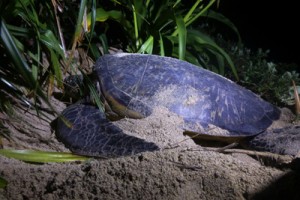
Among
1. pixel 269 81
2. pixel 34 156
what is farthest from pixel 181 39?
pixel 34 156

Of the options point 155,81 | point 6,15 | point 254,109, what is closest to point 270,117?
point 254,109

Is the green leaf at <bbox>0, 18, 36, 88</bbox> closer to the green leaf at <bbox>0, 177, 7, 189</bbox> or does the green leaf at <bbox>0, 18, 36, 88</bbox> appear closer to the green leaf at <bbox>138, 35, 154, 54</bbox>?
the green leaf at <bbox>0, 177, 7, 189</bbox>

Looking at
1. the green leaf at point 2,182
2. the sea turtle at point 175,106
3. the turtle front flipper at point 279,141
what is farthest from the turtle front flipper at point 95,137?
the turtle front flipper at point 279,141

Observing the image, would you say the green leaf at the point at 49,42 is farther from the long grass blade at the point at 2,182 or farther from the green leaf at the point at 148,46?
the green leaf at the point at 148,46

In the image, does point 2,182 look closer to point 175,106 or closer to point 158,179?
point 158,179

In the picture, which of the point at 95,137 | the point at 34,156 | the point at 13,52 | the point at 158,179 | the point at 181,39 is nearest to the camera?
the point at 13,52

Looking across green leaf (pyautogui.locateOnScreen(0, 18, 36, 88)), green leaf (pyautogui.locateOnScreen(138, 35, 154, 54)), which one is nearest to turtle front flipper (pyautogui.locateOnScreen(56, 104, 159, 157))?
green leaf (pyautogui.locateOnScreen(0, 18, 36, 88))
